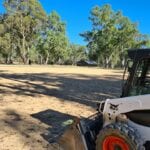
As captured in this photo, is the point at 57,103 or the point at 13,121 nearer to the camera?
the point at 13,121

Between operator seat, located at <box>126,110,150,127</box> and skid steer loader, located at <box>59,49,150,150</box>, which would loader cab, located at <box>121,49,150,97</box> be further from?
operator seat, located at <box>126,110,150,127</box>

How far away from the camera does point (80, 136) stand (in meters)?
5.22

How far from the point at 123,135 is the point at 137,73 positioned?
3.87ft

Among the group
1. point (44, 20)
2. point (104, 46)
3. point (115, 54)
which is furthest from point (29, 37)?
point (115, 54)

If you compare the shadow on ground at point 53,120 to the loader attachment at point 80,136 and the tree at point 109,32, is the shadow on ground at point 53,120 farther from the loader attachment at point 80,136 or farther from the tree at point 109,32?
the tree at point 109,32

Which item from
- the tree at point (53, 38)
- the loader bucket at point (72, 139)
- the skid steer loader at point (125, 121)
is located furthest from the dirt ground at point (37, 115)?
the tree at point (53, 38)

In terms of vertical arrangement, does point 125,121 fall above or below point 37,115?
above

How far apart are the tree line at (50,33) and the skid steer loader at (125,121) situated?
56.1 metres

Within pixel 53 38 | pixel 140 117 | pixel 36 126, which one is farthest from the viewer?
pixel 53 38

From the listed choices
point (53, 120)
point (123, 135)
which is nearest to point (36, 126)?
point (53, 120)

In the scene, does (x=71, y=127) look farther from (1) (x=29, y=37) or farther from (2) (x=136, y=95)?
(1) (x=29, y=37)

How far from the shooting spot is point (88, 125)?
215 inches

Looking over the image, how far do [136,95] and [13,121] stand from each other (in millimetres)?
3975

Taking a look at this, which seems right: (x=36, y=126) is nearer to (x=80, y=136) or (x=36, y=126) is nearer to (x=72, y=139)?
(x=72, y=139)
